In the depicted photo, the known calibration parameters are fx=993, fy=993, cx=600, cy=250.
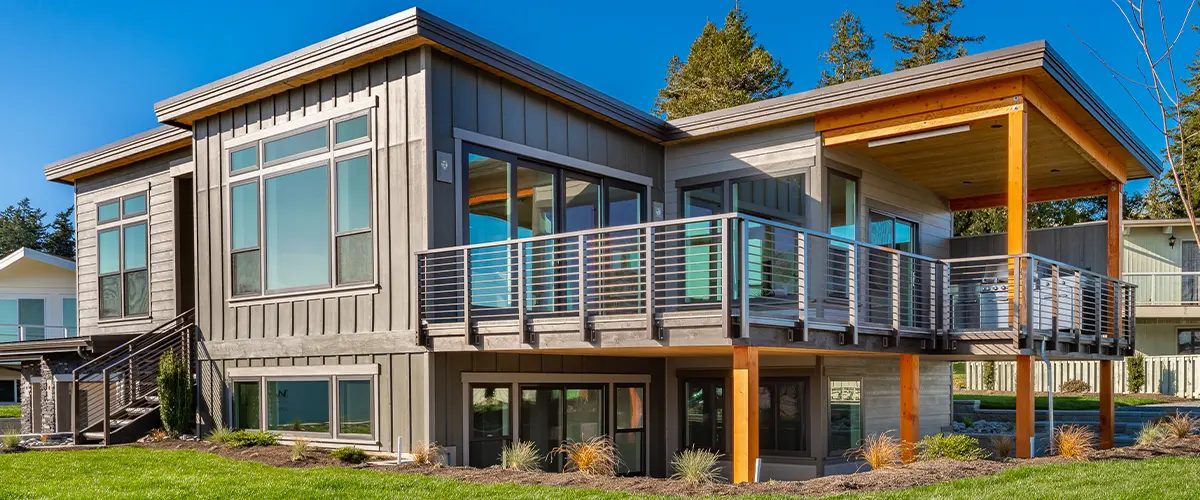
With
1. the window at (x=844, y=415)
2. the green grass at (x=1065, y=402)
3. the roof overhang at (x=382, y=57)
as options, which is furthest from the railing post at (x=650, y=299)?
the green grass at (x=1065, y=402)

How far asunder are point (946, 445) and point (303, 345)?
7457mm

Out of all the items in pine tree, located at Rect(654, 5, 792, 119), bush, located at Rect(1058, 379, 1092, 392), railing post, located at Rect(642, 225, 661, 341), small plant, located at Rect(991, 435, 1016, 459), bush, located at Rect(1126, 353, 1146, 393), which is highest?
pine tree, located at Rect(654, 5, 792, 119)

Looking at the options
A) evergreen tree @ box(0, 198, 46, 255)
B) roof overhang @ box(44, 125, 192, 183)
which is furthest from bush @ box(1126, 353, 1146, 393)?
evergreen tree @ box(0, 198, 46, 255)

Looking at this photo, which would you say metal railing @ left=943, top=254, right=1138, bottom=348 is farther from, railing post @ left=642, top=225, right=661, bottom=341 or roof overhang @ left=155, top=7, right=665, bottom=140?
roof overhang @ left=155, top=7, right=665, bottom=140

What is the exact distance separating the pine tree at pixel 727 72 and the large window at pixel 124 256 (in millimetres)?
21036

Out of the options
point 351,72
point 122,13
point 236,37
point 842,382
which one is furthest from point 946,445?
point 236,37

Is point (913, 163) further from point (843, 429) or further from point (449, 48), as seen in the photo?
point (449, 48)

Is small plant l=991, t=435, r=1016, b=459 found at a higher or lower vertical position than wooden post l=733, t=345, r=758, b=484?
lower

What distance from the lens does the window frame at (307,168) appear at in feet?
37.1

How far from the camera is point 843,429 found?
507 inches

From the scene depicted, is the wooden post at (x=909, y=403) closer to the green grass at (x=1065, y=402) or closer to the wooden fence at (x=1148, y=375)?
the green grass at (x=1065, y=402)

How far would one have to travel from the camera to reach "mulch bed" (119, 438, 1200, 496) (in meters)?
8.45

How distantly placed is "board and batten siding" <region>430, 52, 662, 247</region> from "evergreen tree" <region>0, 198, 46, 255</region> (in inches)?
1745

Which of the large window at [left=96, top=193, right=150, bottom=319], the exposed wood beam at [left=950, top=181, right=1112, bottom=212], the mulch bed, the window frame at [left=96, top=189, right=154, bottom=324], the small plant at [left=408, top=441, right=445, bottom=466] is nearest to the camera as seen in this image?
the mulch bed
